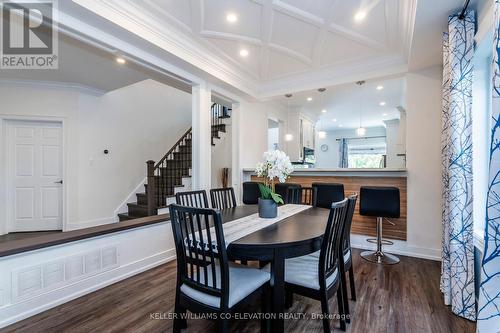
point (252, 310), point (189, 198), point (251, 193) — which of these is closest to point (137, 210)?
point (251, 193)

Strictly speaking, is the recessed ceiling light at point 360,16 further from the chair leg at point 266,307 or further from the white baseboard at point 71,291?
the white baseboard at point 71,291

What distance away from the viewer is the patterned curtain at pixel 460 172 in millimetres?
1919

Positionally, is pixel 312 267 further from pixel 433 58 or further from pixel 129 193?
pixel 129 193

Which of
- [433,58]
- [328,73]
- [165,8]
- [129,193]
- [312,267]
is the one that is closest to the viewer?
[312,267]

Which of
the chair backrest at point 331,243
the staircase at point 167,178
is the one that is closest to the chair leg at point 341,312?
the chair backrest at point 331,243

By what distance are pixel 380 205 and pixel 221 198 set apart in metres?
1.98

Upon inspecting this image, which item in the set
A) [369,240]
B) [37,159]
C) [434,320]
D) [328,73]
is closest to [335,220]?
[434,320]

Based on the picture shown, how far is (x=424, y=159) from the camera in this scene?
3.21 m

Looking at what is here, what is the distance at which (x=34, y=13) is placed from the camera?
200 centimetres

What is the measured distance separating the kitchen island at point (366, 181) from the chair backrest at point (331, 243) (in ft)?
6.87

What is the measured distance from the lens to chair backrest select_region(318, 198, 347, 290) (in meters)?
1.52

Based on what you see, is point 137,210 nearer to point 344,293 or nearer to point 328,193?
point 328,193

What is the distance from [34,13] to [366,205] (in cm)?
388

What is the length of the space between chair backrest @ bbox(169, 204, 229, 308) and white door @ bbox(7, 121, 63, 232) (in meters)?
4.30
